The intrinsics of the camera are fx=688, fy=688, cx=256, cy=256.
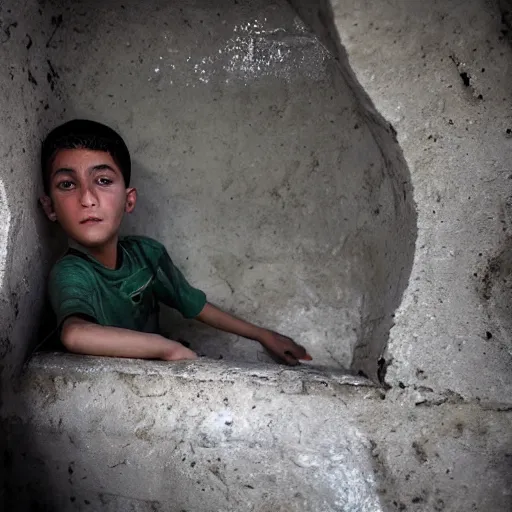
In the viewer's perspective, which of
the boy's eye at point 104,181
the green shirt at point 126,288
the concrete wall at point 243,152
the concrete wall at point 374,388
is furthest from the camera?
the concrete wall at point 243,152

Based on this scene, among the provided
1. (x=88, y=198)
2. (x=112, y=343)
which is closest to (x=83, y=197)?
(x=88, y=198)

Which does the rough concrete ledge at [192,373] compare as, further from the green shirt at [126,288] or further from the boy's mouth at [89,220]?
the boy's mouth at [89,220]

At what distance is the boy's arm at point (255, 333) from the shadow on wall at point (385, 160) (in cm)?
25

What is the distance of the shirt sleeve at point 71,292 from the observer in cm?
129

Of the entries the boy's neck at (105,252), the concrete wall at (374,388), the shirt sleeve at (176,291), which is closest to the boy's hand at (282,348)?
the shirt sleeve at (176,291)

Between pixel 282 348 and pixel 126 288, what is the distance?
1.28 ft

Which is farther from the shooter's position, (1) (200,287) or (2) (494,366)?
(1) (200,287)

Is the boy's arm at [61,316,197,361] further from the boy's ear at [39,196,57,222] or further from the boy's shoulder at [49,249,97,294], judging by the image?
the boy's ear at [39,196,57,222]

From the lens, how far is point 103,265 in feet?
4.81

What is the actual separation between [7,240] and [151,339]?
0.31 meters

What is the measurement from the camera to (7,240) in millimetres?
1229

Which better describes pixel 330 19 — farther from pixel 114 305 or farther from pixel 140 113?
pixel 114 305

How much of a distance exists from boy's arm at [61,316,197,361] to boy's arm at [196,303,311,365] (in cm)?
33

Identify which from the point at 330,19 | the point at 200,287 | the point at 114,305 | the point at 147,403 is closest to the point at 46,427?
the point at 147,403
